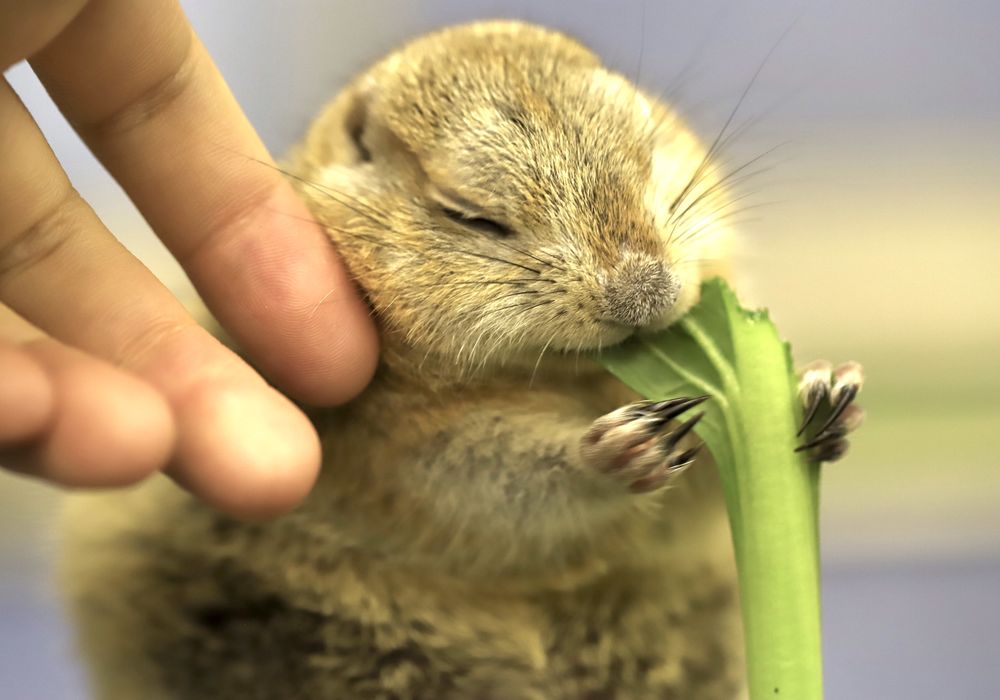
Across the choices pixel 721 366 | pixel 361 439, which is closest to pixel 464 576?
pixel 361 439

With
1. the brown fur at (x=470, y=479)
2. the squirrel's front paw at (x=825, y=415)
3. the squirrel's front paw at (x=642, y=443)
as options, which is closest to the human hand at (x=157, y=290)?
the brown fur at (x=470, y=479)

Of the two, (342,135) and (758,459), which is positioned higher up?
(342,135)

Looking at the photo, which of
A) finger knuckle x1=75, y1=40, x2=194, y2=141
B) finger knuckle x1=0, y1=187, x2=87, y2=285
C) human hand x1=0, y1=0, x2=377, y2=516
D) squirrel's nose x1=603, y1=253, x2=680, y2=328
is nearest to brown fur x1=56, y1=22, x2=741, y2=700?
squirrel's nose x1=603, y1=253, x2=680, y2=328

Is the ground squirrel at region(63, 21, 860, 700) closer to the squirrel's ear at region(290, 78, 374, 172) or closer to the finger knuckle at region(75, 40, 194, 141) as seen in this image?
the squirrel's ear at region(290, 78, 374, 172)

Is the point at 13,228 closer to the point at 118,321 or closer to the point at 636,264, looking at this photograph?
the point at 118,321

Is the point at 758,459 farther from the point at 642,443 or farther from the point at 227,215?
the point at 227,215

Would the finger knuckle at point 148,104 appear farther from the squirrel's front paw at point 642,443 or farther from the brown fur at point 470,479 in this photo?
the squirrel's front paw at point 642,443

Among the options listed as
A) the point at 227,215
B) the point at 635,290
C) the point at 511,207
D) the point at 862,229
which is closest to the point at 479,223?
the point at 511,207
